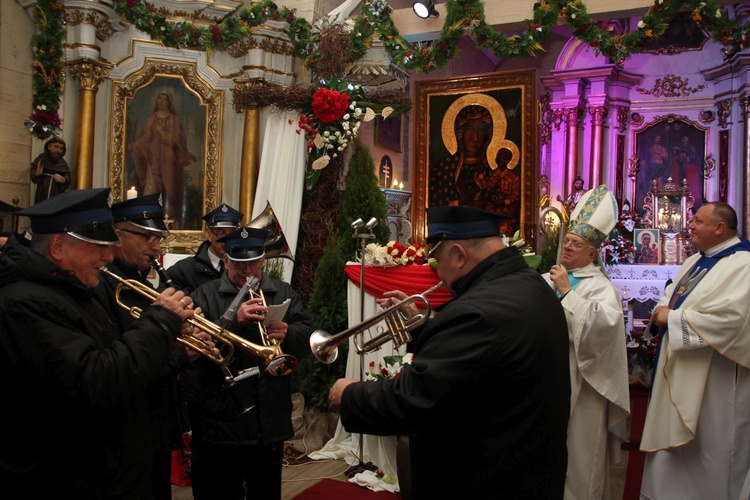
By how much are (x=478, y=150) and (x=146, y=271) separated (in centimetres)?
739

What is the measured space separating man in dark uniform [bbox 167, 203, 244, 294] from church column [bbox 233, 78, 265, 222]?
380 cm

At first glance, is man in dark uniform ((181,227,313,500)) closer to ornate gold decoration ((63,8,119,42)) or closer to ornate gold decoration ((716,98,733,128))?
ornate gold decoration ((63,8,119,42))

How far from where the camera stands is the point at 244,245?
12.7 feet

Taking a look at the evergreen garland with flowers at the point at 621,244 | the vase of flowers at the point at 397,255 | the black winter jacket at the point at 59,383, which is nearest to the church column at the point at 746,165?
the evergreen garland with flowers at the point at 621,244

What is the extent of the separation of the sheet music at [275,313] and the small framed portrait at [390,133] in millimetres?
6437

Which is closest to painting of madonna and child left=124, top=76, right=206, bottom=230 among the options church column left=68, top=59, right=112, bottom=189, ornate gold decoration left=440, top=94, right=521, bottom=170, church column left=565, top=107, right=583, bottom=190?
church column left=68, top=59, right=112, bottom=189

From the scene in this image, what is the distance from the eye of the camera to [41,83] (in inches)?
327

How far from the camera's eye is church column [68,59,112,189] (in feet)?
27.1

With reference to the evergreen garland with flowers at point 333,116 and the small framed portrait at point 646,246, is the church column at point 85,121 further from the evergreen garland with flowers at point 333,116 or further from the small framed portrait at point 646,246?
the small framed portrait at point 646,246

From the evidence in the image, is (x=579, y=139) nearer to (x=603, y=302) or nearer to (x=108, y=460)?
(x=603, y=302)

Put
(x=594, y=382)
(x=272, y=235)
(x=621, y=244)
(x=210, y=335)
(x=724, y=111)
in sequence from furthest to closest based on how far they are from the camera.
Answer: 1. (x=724, y=111)
2. (x=621, y=244)
3. (x=272, y=235)
4. (x=594, y=382)
5. (x=210, y=335)

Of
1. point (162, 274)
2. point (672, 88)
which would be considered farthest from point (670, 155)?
point (162, 274)

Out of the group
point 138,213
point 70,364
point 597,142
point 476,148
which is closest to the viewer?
point 70,364

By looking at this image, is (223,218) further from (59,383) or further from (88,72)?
(88,72)
